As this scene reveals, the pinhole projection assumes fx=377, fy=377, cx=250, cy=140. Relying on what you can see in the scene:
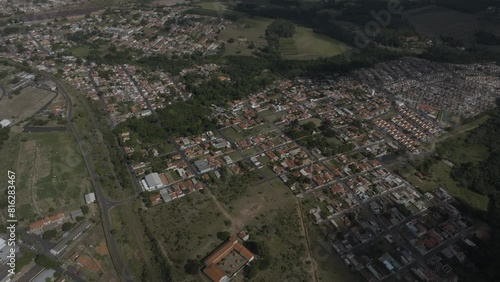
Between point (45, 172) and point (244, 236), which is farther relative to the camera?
point (45, 172)

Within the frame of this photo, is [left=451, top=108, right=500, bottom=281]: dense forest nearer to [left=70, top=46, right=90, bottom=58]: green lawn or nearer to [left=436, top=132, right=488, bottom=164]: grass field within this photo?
[left=436, top=132, right=488, bottom=164]: grass field

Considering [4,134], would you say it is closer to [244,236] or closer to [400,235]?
[244,236]

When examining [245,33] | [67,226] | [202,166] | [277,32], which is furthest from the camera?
[245,33]

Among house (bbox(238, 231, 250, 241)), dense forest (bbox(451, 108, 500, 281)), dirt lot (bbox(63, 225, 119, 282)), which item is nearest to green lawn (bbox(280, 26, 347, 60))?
dense forest (bbox(451, 108, 500, 281))

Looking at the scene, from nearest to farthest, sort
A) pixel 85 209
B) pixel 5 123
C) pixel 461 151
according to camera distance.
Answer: pixel 85 209
pixel 461 151
pixel 5 123

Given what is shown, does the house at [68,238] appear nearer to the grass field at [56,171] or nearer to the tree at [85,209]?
the tree at [85,209]

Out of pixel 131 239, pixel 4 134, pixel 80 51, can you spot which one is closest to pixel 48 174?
pixel 4 134

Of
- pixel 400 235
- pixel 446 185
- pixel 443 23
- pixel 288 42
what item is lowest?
pixel 400 235
